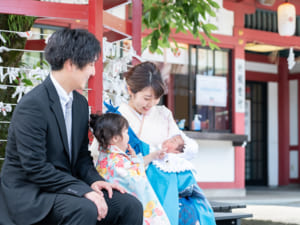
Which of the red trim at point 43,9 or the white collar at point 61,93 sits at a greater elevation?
the red trim at point 43,9

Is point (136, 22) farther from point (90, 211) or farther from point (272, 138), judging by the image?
point (272, 138)

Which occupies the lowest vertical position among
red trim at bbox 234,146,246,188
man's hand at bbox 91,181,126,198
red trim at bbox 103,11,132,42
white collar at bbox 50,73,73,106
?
red trim at bbox 234,146,246,188

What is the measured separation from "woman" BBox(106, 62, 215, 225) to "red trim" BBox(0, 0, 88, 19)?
1.79ft

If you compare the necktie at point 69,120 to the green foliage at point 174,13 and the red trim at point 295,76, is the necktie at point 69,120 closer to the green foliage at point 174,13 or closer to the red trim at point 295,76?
the green foliage at point 174,13

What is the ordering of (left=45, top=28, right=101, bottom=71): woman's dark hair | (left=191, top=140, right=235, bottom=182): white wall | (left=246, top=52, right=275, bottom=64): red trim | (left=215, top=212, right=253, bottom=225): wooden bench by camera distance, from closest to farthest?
(left=45, top=28, right=101, bottom=71): woman's dark hair
(left=215, top=212, right=253, bottom=225): wooden bench
(left=191, top=140, right=235, bottom=182): white wall
(left=246, top=52, right=275, bottom=64): red trim

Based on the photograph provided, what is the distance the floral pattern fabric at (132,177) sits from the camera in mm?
2387

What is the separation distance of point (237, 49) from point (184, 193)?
6566 millimetres

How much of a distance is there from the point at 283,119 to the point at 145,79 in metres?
9.06

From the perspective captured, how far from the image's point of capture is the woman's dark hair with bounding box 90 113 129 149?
94.0 inches

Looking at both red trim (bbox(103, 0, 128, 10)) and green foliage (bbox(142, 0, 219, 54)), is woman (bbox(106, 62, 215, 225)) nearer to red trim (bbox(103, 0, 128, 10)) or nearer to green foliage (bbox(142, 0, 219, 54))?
red trim (bbox(103, 0, 128, 10))

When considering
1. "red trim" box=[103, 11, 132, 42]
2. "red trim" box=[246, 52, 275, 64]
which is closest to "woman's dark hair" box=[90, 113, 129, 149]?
"red trim" box=[103, 11, 132, 42]

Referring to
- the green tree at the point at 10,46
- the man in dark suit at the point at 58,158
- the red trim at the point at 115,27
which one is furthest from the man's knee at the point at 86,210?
the green tree at the point at 10,46

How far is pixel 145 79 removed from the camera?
105 inches

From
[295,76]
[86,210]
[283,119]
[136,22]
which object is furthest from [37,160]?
[295,76]
